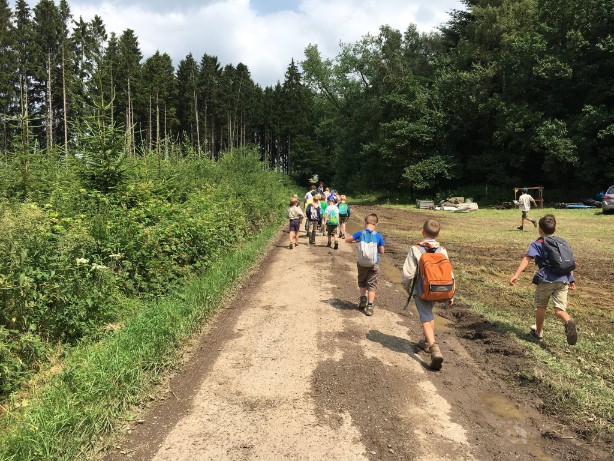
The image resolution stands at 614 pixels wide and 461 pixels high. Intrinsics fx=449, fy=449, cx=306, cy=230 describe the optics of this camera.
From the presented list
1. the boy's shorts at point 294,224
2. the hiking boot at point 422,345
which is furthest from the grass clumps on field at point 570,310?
the boy's shorts at point 294,224

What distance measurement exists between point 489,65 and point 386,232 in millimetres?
26807

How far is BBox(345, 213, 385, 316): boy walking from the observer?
7.39 m

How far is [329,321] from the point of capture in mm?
6945

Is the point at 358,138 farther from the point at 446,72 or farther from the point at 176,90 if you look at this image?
the point at 176,90

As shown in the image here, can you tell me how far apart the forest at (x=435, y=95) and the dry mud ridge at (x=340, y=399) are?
6180 millimetres

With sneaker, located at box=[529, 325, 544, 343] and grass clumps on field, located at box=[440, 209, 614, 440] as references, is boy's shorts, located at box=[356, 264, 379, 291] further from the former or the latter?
sneaker, located at box=[529, 325, 544, 343]

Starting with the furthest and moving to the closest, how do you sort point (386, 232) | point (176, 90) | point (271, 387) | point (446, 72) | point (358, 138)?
1. point (176, 90)
2. point (358, 138)
3. point (446, 72)
4. point (386, 232)
5. point (271, 387)

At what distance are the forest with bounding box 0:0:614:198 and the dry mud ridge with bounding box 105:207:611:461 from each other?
6180mm

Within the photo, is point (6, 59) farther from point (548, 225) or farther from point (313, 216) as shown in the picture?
point (548, 225)

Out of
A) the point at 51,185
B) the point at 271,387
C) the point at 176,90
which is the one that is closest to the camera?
the point at 271,387

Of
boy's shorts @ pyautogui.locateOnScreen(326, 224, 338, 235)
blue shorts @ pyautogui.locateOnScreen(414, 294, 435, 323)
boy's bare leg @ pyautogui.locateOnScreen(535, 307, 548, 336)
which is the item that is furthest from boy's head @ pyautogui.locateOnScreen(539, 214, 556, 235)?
boy's shorts @ pyautogui.locateOnScreen(326, 224, 338, 235)

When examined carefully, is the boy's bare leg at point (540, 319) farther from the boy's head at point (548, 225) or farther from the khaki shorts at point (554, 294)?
the boy's head at point (548, 225)

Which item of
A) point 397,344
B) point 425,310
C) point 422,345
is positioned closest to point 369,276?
point 397,344

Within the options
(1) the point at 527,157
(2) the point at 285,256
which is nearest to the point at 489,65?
(1) the point at 527,157
